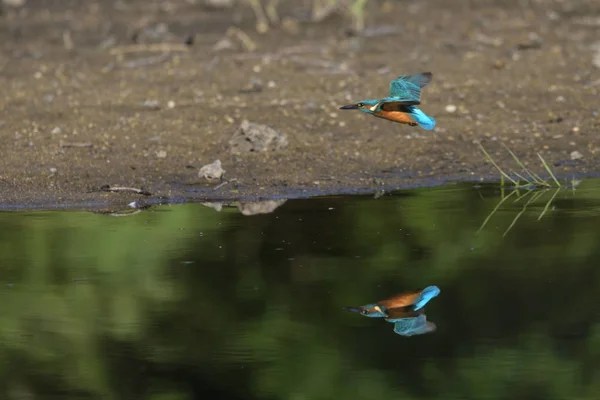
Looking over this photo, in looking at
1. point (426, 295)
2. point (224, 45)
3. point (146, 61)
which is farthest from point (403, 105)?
point (224, 45)

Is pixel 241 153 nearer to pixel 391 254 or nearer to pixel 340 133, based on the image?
pixel 340 133

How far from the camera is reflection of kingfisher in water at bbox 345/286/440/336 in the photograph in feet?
17.9

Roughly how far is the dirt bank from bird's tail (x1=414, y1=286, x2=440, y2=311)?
91.2 inches

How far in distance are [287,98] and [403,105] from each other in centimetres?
387

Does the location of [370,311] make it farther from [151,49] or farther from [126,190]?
[151,49]

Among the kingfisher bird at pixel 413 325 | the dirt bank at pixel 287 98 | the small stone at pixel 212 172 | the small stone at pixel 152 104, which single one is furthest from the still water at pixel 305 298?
the small stone at pixel 152 104

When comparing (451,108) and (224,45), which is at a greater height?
(451,108)

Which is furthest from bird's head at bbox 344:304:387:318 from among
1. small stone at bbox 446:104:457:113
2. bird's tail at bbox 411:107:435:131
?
small stone at bbox 446:104:457:113

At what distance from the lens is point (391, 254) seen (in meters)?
6.66

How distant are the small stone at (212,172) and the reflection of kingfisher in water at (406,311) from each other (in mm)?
2681

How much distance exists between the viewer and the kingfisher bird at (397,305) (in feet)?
18.6

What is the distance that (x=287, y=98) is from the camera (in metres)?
9.95

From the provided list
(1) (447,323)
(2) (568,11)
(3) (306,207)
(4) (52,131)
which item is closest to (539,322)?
(1) (447,323)

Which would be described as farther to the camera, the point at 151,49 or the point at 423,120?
the point at 151,49
